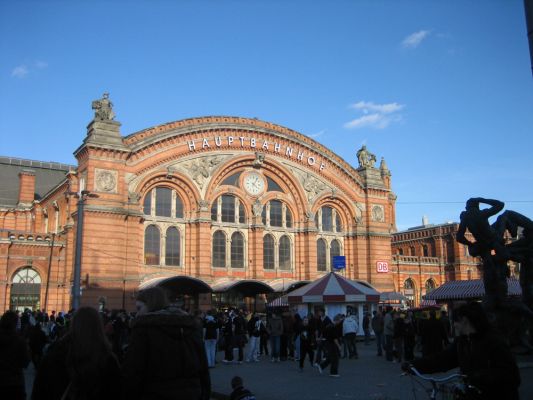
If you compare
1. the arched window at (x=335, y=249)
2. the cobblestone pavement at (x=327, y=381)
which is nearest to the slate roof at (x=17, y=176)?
the arched window at (x=335, y=249)

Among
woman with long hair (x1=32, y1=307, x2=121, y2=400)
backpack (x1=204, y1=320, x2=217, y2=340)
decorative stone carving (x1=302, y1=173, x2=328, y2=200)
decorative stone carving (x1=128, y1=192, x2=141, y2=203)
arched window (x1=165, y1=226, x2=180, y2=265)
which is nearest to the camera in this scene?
woman with long hair (x1=32, y1=307, x2=121, y2=400)

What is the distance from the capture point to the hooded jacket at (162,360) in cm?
507

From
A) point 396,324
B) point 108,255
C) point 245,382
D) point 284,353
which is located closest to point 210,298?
point 108,255

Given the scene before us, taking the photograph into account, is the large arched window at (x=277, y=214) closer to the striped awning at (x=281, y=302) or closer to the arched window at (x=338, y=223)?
the arched window at (x=338, y=223)

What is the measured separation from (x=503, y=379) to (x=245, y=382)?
1156 cm

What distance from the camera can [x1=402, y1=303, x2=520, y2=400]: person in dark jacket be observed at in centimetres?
525

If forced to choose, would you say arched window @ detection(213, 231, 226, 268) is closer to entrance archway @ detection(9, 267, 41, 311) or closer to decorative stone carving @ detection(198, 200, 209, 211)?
decorative stone carving @ detection(198, 200, 209, 211)

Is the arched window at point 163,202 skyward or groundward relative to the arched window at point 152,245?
skyward

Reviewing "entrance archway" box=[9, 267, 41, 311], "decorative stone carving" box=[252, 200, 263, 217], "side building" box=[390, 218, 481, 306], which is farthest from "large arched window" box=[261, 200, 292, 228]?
"side building" box=[390, 218, 481, 306]

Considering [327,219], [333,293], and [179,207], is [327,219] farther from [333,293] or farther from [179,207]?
[333,293]

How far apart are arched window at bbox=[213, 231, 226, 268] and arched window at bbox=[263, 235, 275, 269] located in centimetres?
337

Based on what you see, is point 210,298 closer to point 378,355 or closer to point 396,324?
point 378,355

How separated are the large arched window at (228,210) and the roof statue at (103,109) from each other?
30.2 feet

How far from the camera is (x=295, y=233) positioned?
43.0 metres
